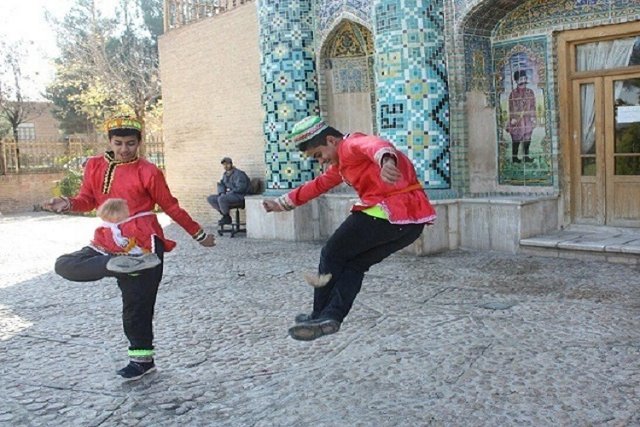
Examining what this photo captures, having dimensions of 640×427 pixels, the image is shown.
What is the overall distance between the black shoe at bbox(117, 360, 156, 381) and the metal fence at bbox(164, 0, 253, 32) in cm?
1009

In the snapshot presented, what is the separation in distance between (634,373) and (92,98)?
87.0ft

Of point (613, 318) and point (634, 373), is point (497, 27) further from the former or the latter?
point (634, 373)

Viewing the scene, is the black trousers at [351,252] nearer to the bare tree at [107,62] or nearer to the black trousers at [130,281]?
the black trousers at [130,281]

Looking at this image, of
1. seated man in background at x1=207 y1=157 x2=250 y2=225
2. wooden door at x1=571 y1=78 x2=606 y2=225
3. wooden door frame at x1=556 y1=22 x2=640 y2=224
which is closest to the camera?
wooden door frame at x1=556 y1=22 x2=640 y2=224

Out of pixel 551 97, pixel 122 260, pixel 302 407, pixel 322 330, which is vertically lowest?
pixel 302 407

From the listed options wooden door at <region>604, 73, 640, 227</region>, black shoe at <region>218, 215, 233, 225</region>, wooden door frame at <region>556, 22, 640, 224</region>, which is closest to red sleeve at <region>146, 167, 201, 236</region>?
wooden door frame at <region>556, 22, 640, 224</region>

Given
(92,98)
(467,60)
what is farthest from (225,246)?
(92,98)

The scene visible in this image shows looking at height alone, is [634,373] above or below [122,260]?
below

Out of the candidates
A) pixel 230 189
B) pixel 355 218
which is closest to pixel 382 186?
pixel 355 218

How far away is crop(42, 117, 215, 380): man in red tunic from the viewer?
435 centimetres

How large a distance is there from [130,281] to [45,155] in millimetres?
19110

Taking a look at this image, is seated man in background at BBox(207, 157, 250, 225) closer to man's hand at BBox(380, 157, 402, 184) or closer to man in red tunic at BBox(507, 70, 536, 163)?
man in red tunic at BBox(507, 70, 536, 163)

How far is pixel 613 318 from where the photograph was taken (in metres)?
5.51

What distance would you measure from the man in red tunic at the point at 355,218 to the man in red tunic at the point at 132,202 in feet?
3.14
